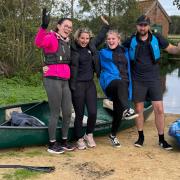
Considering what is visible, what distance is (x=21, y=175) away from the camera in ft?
16.5

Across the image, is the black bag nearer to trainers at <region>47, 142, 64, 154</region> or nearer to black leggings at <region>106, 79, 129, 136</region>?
trainers at <region>47, 142, 64, 154</region>

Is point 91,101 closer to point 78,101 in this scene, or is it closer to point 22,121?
point 78,101

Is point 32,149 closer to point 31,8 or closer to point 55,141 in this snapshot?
point 55,141

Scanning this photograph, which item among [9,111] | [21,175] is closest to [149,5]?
[9,111]

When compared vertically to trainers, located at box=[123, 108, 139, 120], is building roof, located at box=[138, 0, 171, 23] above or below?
above

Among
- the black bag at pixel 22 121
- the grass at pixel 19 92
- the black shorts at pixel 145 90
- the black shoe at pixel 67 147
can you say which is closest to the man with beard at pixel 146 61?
the black shorts at pixel 145 90

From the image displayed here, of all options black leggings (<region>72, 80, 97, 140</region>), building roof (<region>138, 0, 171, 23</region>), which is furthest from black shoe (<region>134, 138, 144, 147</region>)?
building roof (<region>138, 0, 171, 23</region>)

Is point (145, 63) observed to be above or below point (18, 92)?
above

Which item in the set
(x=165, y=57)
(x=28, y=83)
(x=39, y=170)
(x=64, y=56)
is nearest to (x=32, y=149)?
(x=39, y=170)

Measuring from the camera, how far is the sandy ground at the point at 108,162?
5.17 meters

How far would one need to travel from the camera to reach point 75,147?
6.21 meters

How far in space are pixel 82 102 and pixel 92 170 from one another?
42.8 inches

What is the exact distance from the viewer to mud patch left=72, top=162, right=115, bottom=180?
16.9ft

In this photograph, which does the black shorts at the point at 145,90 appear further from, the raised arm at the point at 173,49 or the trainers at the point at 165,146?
the trainers at the point at 165,146
